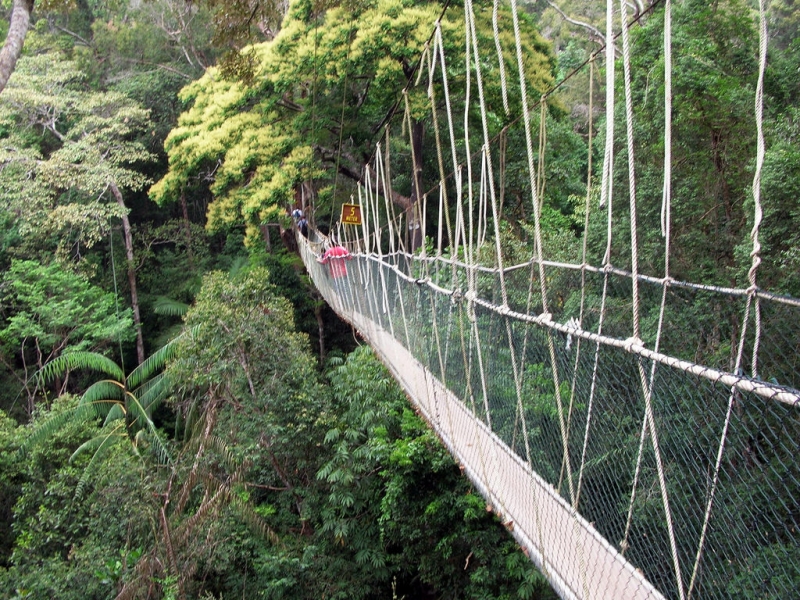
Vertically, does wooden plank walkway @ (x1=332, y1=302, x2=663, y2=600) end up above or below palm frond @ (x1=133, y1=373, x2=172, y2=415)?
above

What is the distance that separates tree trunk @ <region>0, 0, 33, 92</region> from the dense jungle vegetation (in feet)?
0.12

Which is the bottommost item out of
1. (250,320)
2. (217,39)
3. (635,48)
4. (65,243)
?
(250,320)

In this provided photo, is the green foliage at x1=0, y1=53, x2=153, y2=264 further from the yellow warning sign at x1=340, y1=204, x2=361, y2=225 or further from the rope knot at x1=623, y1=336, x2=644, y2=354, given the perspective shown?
the rope knot at x1=623, y1=336, x2=644, y2=354

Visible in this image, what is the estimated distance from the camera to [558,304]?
411 cm

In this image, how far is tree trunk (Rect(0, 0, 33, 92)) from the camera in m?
2.93

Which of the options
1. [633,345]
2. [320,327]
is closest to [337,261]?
[320,327]

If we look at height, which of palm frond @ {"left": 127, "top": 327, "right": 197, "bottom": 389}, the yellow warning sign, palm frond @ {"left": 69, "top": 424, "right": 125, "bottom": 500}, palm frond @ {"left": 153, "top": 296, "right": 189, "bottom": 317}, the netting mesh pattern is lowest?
palm frond @ {"left": 69, "top": 424, "right": 125, "bottom": 500}

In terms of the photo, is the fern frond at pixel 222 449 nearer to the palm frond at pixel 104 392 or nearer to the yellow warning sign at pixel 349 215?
the yellow warning sign at pixel 349 215

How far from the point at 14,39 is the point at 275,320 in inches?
133

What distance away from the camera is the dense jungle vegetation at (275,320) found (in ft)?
12.5

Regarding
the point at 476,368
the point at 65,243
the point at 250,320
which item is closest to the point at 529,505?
the point at 476,368

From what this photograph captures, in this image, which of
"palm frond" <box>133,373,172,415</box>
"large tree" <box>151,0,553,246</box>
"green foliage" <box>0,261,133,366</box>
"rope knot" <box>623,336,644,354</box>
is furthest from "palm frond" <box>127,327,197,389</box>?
"rope knot" <box>623,336,644,354</box>

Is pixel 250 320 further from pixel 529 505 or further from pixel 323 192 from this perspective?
pixel 529 505

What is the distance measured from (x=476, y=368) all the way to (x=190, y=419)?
4.67 meters
